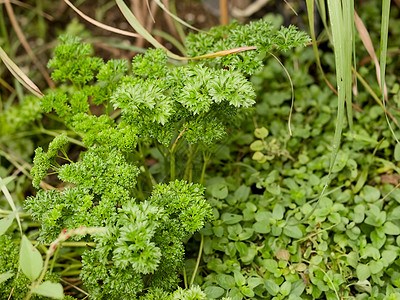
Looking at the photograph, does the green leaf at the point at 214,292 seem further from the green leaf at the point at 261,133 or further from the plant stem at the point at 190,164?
the green leaf at the point at 261,133

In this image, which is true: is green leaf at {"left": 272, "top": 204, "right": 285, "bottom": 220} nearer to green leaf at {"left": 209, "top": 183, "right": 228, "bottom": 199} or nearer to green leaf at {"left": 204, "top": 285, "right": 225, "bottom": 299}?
green leaf at {"left": 209, "top": 183, "right": 228, "bottom": 199}

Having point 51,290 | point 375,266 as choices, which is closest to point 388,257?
point 375,266

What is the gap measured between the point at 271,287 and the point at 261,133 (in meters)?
0.67

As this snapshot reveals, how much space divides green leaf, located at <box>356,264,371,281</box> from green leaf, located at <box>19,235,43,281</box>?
0.98 m

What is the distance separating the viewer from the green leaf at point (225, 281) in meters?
1.46

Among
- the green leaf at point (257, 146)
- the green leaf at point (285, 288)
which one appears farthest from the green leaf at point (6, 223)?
the green leaf at point (257, 146)

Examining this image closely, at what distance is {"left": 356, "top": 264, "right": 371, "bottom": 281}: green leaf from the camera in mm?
1463

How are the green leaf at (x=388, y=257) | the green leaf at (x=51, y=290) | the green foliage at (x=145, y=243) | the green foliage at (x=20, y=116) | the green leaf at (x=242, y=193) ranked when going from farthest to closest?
the green foliage at (x=20, y=116) → the green leaf at (x=242, y=193) → the green leaf at (x=388, y=257) → the green foliage at (x=145, y=243) → the green leaf at (x=51, y=290)

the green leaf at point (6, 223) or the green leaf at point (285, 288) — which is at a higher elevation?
the green leaf at point (6, 223)

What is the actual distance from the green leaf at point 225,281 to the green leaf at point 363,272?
15.9 inches

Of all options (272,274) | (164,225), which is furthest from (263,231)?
(164,225)

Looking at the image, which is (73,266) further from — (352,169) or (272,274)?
(352,169)

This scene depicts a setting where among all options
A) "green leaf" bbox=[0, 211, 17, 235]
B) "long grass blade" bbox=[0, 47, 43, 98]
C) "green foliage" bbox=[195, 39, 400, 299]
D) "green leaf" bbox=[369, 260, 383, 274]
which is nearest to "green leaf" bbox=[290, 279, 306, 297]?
"green foliage" bbox=[195, 39, 400, 299]

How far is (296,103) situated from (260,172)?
0.38 meters
